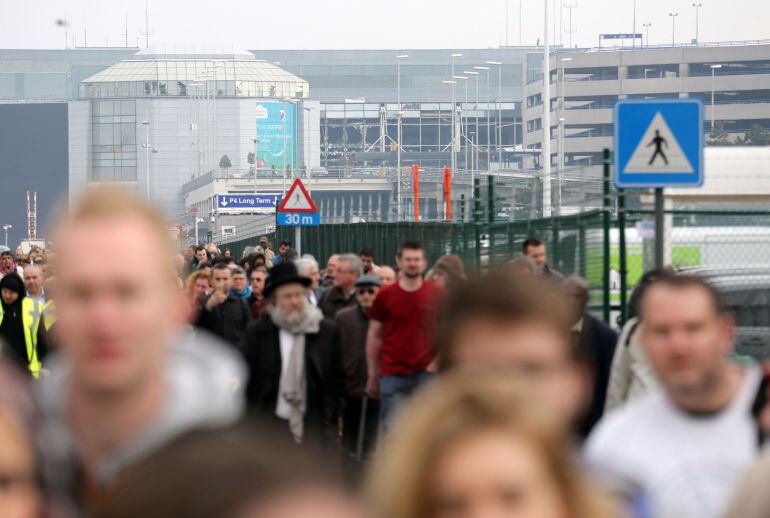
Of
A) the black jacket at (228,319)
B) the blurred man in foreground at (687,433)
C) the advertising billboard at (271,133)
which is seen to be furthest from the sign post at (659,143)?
the advertising billboard at (271,133)

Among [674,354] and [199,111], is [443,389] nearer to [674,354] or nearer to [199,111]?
[674,354]

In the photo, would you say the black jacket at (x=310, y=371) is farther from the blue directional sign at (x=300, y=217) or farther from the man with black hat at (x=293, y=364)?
the blue directional sign at (x=300, y=217)

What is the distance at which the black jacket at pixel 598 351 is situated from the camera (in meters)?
8.46

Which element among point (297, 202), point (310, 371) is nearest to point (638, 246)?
point (310, 371)

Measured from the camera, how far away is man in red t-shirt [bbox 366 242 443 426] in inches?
442

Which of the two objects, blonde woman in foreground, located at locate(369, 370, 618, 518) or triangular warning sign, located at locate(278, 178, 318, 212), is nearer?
blonde woman in foreground, located at locate(369, 370, 618, 518)

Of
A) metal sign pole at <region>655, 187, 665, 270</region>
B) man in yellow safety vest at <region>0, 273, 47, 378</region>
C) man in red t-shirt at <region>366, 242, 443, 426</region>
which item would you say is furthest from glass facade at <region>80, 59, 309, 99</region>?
metal sign pole at <region>655, 187, 665, 270</region>

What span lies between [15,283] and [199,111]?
139 metres

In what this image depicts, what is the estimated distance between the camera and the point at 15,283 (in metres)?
14.2

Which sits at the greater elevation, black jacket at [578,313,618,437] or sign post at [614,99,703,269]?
sign post at [614,99,703,269]

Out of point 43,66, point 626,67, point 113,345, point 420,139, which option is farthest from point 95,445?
point 43,66

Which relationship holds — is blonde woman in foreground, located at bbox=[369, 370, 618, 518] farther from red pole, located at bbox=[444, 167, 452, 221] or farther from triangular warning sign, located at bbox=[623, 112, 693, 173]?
red pole, located at bbox=[444, 167, 452, 221]

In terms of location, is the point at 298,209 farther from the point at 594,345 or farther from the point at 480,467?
the point at 480,467

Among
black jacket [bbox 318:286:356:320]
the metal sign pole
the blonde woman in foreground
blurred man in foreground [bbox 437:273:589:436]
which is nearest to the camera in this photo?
the blonde woman in foreground
